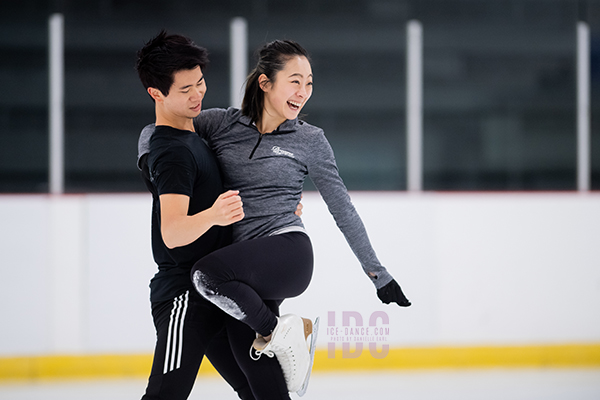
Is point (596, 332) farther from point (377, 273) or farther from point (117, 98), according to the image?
point (117, 98)

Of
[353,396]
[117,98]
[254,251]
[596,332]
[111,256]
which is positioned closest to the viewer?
[254,251]

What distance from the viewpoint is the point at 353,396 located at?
2.76 meters

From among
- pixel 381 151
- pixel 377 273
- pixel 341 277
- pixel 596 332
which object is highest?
pixel 381 151

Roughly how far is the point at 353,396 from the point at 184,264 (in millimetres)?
1594

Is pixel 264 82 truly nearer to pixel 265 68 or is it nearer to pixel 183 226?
pixel 265 68

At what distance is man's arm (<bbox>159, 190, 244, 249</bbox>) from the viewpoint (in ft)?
4.23

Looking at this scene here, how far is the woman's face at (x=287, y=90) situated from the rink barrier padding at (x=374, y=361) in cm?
175

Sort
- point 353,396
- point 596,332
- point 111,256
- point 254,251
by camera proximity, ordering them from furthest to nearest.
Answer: point 596,332 → point 111,256 → point 353,396 → point 254,251

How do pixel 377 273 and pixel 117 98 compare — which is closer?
pixel 377 273

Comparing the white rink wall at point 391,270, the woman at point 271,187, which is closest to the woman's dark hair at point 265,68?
the woman at point 271,187

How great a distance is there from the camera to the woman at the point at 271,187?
1353 mm

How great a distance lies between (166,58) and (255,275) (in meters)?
0.53

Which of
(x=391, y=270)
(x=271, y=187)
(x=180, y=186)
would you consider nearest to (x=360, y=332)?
(x=391, y=270)

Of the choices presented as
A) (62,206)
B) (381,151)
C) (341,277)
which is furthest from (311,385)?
(381,151)
